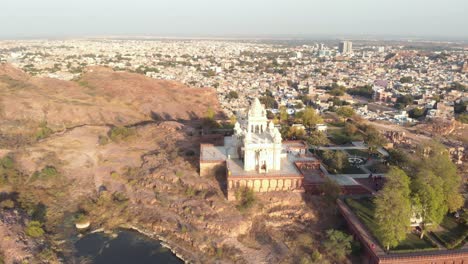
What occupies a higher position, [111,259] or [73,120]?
[73,120]

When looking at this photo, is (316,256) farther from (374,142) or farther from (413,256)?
(374,142)

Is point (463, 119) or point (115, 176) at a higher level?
point (463, 119)

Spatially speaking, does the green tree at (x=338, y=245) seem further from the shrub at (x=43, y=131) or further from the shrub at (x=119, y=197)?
the shrub at (x=43, y=131)

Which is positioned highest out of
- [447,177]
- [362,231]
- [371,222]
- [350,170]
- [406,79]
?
[406,79]

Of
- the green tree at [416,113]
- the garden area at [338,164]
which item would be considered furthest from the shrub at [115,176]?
the green tree at [416,113]

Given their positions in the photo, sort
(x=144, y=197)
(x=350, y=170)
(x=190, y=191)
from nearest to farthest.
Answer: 1. (x=190, y=191)
2. (x=144, y=197)
3. (x=350, y=170)

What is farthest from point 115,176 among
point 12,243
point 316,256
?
point 316,256

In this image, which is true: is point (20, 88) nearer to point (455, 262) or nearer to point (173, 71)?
point (173, 71)

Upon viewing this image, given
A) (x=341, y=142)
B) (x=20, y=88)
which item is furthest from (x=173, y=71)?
(x=341, y=142)
